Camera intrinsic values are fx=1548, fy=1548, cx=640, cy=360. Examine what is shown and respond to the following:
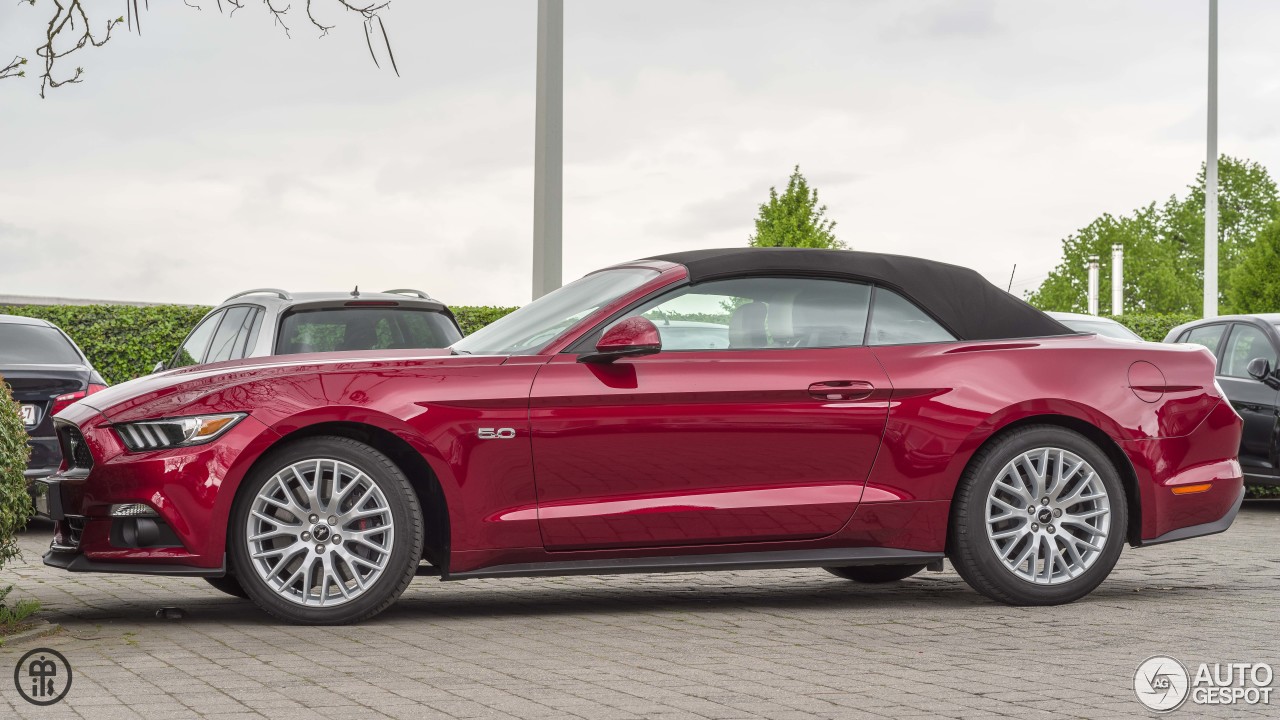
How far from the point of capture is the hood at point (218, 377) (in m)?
6.52

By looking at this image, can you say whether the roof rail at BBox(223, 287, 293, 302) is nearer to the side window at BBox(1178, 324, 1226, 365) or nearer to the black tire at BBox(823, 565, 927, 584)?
the black tire at BBox(823, 565, 927, 584)

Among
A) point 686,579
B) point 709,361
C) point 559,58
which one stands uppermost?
point 559,58

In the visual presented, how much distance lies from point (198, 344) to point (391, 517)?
5.19 m

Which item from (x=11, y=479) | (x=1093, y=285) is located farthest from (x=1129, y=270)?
(x=11, y=479)

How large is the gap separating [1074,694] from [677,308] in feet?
8.51

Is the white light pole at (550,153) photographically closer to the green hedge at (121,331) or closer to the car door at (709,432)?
the car door at (709,432)

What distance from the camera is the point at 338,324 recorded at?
10000 millimetres

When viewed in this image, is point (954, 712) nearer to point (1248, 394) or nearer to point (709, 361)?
point (709, 361)

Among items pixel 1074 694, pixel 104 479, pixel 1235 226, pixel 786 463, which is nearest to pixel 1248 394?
pixel 786 463

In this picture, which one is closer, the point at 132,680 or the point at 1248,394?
the point at 132,680

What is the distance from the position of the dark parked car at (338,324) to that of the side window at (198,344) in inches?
23.8

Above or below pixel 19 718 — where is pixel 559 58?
above

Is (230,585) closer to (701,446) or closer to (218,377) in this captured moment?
(218,377)

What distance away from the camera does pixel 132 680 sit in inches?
216
